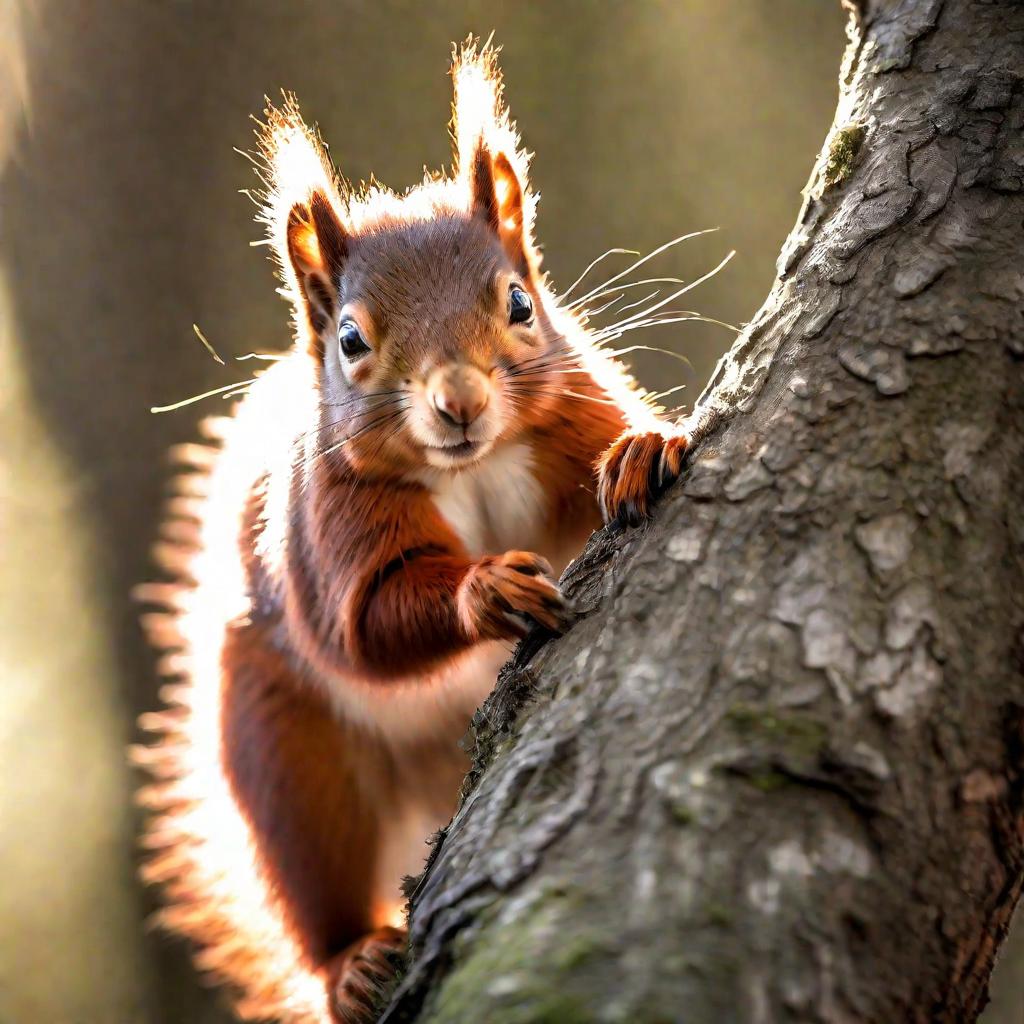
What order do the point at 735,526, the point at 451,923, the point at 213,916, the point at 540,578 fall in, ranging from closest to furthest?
the point at 451,923
the point at 735,526
the point at 540,578
the point at 213,916

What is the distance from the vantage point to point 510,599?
918 mm

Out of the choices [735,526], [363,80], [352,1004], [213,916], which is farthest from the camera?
[363,80]

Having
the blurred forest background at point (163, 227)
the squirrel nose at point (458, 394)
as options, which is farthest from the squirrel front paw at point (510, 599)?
the blurred forest background at point (163, 227)

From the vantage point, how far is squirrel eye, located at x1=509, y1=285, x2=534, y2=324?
4.18 feet

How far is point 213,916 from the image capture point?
5.02ft

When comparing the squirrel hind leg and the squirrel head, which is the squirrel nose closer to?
the squirrel head

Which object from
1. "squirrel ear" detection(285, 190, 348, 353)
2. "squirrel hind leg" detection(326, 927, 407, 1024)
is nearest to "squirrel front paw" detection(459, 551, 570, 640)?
"squirrel hind leg" detection(326, 927, 407, 1024)

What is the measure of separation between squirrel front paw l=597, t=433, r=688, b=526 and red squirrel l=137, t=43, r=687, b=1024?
0.09 metres

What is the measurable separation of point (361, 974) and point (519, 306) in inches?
31.4

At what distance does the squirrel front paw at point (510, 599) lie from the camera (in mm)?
881

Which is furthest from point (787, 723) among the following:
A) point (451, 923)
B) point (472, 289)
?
point (472, 289)

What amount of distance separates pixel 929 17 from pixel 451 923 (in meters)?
0.95

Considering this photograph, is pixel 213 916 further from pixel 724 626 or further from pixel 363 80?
pixel 363 80

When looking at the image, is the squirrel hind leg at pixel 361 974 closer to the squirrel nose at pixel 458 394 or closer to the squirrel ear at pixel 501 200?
the squirrel nose at pixel 458 394
